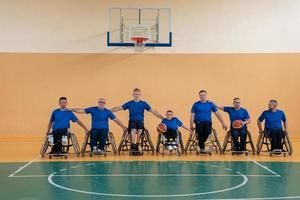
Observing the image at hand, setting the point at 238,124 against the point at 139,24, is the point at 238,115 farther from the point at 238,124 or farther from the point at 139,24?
the point at 139,24

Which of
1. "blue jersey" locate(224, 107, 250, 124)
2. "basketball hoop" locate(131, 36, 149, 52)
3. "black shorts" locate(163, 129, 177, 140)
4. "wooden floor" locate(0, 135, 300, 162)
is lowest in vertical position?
"wooden floor" locate(0, 135, 300, 162)

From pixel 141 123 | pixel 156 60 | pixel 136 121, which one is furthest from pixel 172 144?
pixel 156 60

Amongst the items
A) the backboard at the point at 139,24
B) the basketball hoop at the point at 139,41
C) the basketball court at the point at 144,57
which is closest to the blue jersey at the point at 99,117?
the basketball court at the point at 144,57

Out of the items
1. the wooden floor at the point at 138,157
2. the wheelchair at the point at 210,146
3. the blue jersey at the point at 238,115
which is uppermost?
the blue jersey at the point at 238,115

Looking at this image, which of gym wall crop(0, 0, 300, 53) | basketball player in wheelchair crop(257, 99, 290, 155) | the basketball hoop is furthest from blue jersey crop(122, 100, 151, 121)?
gym wall crop(0, 0, 300, 53)

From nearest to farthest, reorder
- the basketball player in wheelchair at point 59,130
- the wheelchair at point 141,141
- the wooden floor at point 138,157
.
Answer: the wooden floor at point 138,157 < the basketball player in wheelchair at point 59,130 < the wheelchair at point 141,141

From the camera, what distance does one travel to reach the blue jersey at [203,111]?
1082cm

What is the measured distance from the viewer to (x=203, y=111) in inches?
427

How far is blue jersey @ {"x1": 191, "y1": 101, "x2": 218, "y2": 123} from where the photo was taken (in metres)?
10.8

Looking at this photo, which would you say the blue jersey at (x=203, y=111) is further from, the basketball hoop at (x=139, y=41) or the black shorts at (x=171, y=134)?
the basketball hoop at (x=139, y=41)

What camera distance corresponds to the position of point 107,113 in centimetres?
1054

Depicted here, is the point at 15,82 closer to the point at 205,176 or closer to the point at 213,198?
the point at 205,176

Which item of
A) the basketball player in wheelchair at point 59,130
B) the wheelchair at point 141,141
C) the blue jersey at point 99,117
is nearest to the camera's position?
the basketball player in wheelchair at point 59,130

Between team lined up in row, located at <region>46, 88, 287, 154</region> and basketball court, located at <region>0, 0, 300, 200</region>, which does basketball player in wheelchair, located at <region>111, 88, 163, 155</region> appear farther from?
basketball court, located at <region>0, 0, 300, 200</region>
